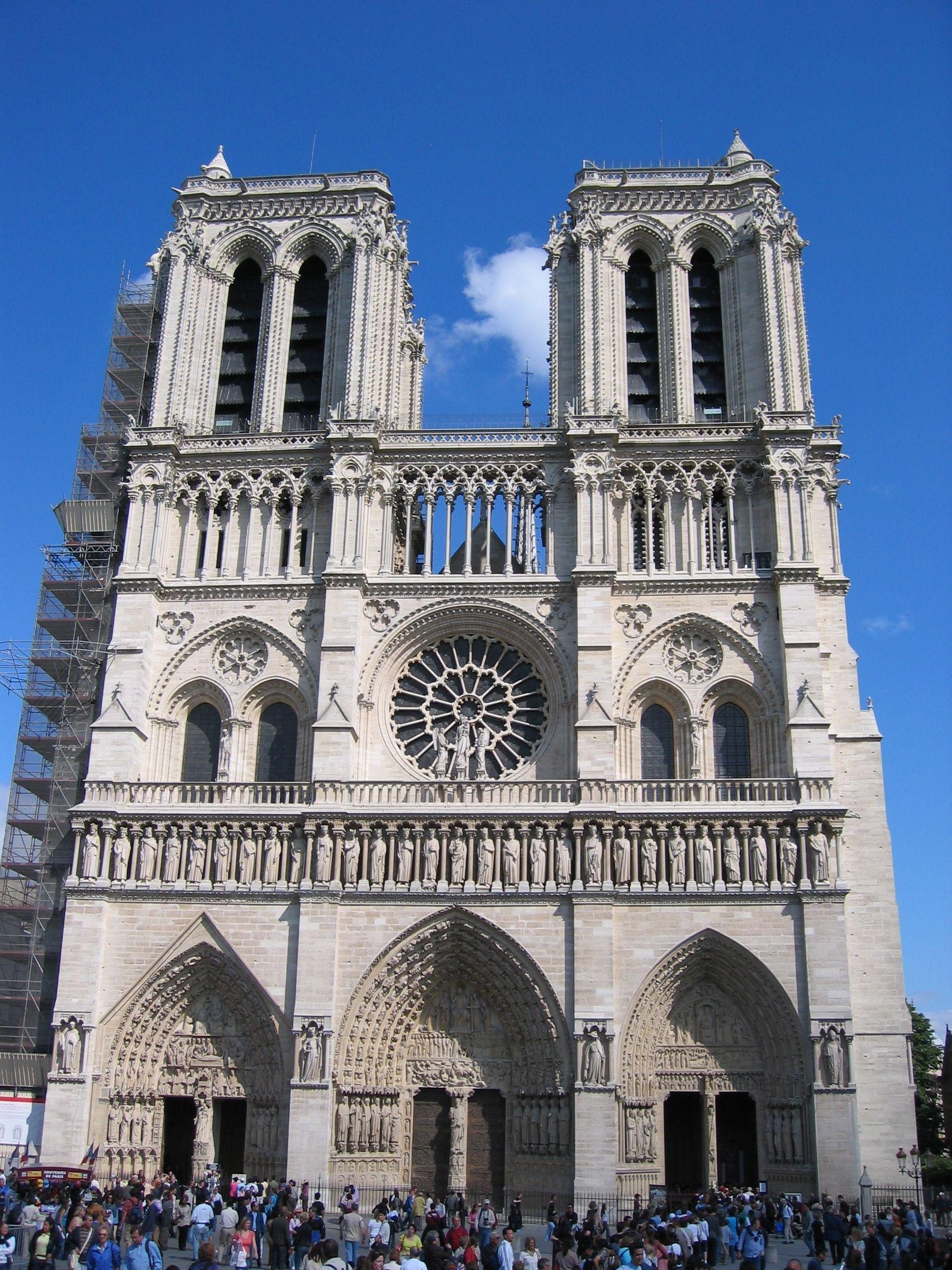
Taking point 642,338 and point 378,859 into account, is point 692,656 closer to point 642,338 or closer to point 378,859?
point 378,859

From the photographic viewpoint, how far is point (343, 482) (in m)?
28.1

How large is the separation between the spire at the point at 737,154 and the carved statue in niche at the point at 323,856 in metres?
18.8

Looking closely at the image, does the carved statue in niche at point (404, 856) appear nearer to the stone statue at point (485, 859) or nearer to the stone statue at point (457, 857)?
the stone statue at point (457, 857)

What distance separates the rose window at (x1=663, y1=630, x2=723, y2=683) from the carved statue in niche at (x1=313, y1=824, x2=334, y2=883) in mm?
7686

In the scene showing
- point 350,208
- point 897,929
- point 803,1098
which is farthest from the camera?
point 350,208

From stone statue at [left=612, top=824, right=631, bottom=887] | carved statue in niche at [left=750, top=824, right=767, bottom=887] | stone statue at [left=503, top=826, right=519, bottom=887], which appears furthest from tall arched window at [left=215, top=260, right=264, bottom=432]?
carved statue in niche at [left=750, top=824, right=767, bottom=887]

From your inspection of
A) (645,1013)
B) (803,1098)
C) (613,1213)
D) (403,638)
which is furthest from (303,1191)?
(403,638)

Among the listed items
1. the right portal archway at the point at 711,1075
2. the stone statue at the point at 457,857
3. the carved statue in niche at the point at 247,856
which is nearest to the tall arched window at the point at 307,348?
the carved statue in niche at the point at 247,856

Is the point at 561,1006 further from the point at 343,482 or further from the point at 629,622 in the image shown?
the point at 343,482

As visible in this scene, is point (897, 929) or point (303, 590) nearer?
point (897, 929)

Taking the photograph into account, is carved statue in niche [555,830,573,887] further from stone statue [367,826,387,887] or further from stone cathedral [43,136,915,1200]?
stone statue [367,826,387,887]

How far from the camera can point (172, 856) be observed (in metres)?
25.3

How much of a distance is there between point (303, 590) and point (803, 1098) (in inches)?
546

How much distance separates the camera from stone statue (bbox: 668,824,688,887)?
24266 mm
